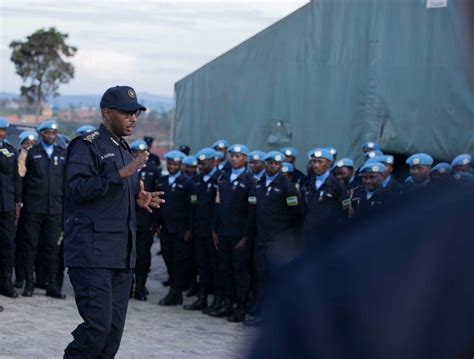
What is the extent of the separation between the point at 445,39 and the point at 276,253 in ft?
38.0

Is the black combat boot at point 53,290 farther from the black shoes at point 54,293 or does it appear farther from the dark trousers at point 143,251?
the dark trousers at point 143,251

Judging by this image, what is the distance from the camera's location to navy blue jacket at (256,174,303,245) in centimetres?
1076

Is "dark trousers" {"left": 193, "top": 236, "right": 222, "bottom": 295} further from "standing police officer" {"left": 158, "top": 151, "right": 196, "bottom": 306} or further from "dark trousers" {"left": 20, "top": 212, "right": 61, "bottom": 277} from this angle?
"dark trousers" {"left": 20, "top": 212, "right": 61, "bottom": 277}

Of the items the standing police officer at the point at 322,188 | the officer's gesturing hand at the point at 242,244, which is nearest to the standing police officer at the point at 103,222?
the standing police officer at the point at 322,188

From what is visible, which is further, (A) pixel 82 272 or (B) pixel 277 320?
(A) pixel 82 272

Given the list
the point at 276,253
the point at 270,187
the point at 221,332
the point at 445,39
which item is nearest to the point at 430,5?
the point at 445,39

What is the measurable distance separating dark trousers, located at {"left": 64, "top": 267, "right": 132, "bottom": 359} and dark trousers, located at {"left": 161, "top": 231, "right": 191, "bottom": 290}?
19.8 feet

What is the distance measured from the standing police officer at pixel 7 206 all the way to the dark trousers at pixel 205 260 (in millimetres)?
2409

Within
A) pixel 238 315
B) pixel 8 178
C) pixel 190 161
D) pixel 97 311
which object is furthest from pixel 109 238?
pixel 190 161

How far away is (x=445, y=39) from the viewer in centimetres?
1268

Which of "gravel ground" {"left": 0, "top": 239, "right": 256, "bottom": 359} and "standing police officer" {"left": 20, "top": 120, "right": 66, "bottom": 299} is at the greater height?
"standing police officer" {"left": 20, "top": 120, "right": 66, "bottom": 299}

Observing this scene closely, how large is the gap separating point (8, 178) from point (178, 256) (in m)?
2.56

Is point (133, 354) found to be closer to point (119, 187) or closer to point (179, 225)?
point (119, 187)

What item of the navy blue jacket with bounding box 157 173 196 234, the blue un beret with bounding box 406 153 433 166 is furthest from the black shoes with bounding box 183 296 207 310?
the blue un beret with bounding box 406 153 433 166
